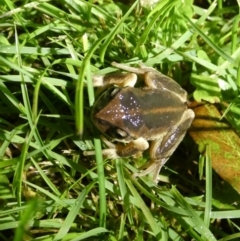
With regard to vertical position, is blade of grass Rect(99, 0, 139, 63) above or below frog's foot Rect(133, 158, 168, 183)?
above

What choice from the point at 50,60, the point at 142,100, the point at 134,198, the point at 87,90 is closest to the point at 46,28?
the point at 50,60

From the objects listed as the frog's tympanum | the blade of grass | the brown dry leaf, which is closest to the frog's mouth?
the frog's tympanum

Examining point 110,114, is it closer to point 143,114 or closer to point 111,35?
point 143,114

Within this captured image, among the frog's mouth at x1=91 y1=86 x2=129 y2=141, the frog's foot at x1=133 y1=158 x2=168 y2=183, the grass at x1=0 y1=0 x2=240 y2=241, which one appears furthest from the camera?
the frog's foot at x1=133 y1=158 x2=168 y2=183

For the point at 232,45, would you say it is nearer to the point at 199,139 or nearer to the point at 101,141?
the point at 199,139

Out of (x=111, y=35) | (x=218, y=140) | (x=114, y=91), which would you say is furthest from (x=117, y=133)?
(x=218, y=140)

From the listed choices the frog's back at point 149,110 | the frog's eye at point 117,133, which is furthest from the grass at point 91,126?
the frog's back at point 149,110

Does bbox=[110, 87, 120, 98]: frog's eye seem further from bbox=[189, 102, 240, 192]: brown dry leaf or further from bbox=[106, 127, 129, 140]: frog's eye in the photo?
bbox=[189, 102, 240, 192]: brown dry leaf

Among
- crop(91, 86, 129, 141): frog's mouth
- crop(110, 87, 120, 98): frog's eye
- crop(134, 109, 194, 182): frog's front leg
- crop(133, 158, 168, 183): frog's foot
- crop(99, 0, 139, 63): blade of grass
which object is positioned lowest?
Answer: crop(133, 158, 168, 183): frog's foot

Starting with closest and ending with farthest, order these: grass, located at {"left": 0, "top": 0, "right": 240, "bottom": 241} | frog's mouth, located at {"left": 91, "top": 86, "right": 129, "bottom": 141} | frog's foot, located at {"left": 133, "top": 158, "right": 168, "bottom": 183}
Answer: frog's mouth, located at {"left": 91, "top": 86, "right": 129, "bottom": 141}
grass, located at {"left": 0, "top": 0, "right": 240, "bottom": 241}
frog's foot, located at {"left": 133, "top": 158, "right": 168, "bottom": 183}
